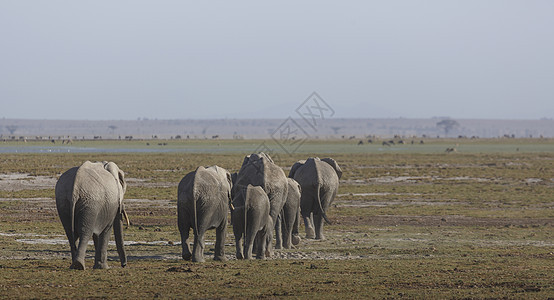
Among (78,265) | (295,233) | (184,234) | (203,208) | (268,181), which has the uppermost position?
(268,181)

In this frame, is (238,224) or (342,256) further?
(342,256)

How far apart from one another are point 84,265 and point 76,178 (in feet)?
6.23

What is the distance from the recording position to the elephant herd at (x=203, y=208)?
1675cm

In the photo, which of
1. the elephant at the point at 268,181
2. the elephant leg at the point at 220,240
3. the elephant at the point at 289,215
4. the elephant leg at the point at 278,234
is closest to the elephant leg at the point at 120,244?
the elephant leg at the point at 220,240

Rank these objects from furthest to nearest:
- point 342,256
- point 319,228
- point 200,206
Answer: point 319,228 → point 342,256 → point 200,206

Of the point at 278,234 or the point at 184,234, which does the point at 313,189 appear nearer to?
the point at 278,234

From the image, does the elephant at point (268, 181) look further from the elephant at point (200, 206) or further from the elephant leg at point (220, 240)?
the elephant at point (200, 206)

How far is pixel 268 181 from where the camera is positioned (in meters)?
21.5

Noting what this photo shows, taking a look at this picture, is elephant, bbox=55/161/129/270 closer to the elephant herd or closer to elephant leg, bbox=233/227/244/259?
the elephant herd

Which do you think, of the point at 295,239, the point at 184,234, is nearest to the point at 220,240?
the point at 184,234

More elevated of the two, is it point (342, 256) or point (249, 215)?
point (249, 215)

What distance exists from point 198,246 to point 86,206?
3081 mm

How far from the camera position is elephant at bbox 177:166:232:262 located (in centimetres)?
1856

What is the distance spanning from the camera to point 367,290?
50.8ft
